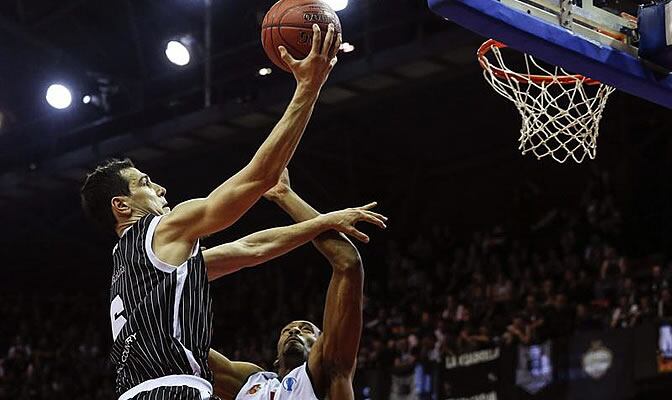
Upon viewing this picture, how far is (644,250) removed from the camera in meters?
14.9

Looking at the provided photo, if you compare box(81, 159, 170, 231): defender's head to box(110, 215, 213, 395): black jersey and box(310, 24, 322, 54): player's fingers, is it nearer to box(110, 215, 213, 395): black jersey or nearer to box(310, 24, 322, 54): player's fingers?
box(110, 215, 213, 395): black jersey

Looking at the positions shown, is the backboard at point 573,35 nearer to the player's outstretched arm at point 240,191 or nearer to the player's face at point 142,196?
the player's outstretched arm at point 240,191

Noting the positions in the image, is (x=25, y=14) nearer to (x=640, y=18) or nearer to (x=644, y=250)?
(x=644, y=250)

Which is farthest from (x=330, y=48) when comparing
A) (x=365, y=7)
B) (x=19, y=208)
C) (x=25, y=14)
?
(x=19, y=208)

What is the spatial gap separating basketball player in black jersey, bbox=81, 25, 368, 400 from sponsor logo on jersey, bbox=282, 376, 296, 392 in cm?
104

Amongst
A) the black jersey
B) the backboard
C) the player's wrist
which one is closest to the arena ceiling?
the backboard

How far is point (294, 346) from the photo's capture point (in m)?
4.83

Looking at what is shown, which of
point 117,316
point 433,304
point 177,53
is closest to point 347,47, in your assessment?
point 177,53

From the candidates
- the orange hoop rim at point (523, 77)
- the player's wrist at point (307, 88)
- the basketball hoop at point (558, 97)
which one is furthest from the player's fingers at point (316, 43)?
the orange hoop rim at point (523, 77)

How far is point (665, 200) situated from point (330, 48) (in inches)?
512

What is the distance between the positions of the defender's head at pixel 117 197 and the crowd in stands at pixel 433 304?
337 inches

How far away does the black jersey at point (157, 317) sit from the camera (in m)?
3.38

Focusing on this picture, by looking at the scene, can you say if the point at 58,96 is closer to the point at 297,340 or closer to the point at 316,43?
the point at 297,340

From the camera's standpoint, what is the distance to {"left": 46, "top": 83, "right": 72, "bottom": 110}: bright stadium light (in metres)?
16.1
